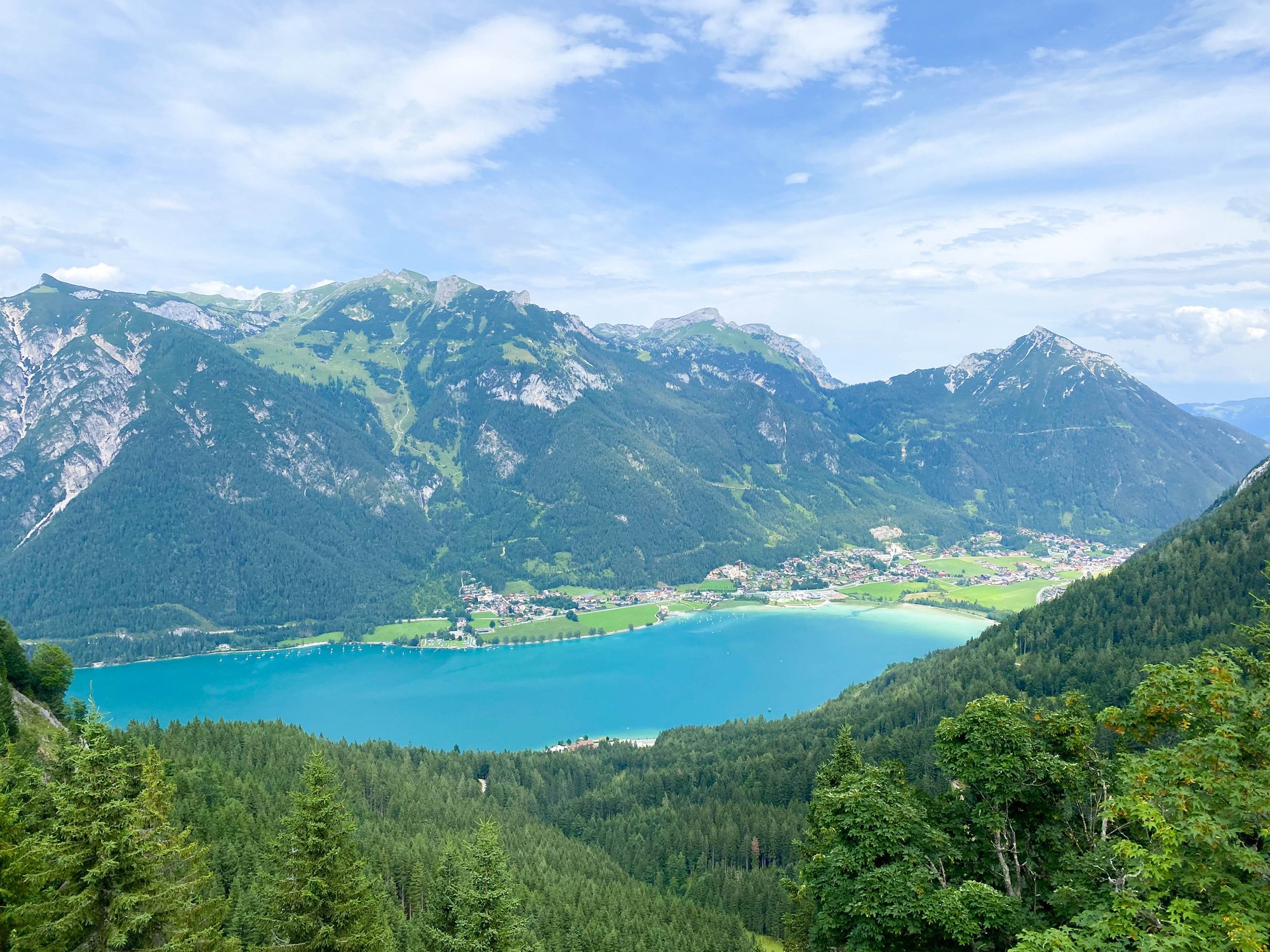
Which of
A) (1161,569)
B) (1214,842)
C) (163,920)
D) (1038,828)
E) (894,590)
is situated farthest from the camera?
(894,590)

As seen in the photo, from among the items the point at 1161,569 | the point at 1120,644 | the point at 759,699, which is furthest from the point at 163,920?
the point at 759,699

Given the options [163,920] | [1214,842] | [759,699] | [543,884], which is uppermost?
[1214,842]

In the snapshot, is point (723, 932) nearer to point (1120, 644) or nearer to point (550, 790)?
point (550, 790)

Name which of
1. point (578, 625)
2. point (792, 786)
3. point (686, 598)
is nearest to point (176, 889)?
point (792, 786)

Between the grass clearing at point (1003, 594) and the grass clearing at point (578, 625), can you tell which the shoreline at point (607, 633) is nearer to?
the grass clearing at point (578, 625)

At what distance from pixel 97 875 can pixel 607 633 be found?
148051mm

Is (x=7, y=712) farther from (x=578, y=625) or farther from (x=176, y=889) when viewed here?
(x=578, y=625)

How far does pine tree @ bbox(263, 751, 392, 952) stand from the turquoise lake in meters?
83.9

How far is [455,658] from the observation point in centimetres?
14038

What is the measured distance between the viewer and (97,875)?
11.4 metres

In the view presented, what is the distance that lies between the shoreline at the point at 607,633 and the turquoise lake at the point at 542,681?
1.70 meters

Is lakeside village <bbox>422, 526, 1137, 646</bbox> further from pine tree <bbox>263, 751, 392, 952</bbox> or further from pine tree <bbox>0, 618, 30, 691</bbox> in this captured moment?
pine tree <bbox>263, 751, 392, 952</bbox>

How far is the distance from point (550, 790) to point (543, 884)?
3175cm

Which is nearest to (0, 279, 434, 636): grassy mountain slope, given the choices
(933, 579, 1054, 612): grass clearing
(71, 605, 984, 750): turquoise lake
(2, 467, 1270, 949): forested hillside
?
(71, 605, 984, 750): turquoise lake
